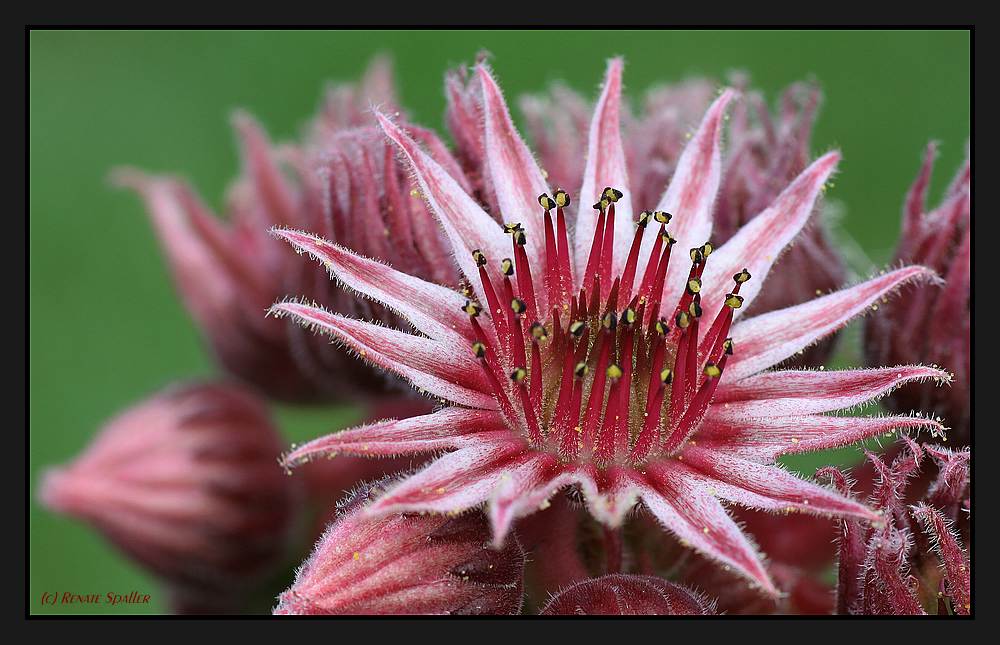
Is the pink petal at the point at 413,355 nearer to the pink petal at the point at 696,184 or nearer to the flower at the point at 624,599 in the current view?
the flower at the point at 624,599

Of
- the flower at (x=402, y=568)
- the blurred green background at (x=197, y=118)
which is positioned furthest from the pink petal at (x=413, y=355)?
the blurred green background at (x=197, y=118)

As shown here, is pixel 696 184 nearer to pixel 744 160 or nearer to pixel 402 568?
pixel 744 160

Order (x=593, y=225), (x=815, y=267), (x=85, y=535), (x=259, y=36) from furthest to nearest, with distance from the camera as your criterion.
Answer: (x=259, y=36), (x=85, y=535), (x=815, y=267), (x=593, y=225)

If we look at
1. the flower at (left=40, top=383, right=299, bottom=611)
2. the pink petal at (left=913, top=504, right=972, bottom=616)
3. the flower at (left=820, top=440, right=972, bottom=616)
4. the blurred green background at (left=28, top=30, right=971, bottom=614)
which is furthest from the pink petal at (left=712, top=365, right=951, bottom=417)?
the blurred green background at (left=28, top=30, right=971, bottom=614)

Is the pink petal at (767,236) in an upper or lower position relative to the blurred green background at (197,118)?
lower

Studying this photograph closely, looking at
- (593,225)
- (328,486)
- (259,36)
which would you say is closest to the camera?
(593,225)

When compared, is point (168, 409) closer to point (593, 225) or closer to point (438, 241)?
point (438, 241)

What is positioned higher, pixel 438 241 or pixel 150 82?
pixel 150 82

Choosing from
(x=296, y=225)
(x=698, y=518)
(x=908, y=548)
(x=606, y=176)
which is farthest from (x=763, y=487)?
(x=296, y=225)

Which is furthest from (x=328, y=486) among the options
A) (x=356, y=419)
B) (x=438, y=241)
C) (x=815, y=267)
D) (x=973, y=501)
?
(x=973, y=501)
